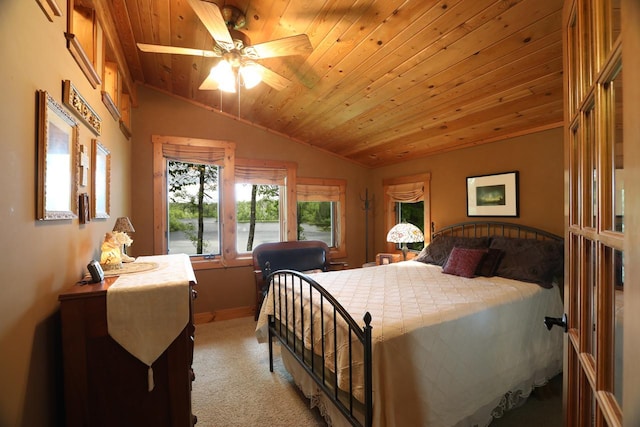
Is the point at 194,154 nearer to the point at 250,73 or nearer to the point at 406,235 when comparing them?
the point at 250,73

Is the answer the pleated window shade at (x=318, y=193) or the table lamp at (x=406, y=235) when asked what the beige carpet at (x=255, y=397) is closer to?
the table lamp at (x=406, y=235)

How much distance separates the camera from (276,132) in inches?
164

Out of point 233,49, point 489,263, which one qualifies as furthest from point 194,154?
point 489,263

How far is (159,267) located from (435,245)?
2.91 meters

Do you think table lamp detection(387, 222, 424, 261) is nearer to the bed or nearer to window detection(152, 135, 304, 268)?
the bed

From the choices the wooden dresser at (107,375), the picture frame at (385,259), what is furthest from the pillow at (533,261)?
the wooden dresser at (107,375)

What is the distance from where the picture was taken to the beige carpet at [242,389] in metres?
1.95

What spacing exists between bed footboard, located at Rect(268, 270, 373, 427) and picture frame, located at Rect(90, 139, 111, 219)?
4.51 ft

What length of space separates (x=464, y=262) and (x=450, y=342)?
1.35 metres

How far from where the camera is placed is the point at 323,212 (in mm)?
4770

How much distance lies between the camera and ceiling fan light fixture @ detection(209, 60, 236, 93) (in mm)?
2059

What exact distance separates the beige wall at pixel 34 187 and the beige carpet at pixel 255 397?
98 cm

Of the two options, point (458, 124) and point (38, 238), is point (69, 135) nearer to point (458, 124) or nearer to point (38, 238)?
point (38, 238)

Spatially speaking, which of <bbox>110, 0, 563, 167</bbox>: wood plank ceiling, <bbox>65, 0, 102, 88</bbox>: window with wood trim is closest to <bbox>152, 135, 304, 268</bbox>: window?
<bbox>110, 0, 563, 167</bbox>: wood plank ceiling
